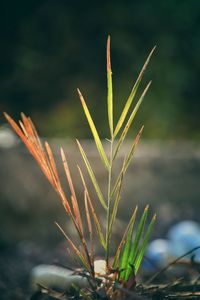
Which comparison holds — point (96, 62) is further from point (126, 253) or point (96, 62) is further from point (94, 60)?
point (126, 253)

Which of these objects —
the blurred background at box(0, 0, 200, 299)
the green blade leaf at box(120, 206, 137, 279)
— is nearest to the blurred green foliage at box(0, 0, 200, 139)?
the blurred background at box(0, 0, 200, 299)

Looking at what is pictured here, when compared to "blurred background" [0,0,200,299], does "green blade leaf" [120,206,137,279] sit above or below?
below

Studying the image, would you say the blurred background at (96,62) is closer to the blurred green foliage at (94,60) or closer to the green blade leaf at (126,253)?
the blurred green foliage at (94,60)

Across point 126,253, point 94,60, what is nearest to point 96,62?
point 94,60

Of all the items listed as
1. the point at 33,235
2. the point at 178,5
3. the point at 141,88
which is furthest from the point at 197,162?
the point at 178,5

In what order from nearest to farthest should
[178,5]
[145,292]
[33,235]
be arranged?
[145,292]
[33,235]
[178,5]

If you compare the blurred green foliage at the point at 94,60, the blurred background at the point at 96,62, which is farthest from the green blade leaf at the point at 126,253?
the blurred green foliage at the point at 94,60

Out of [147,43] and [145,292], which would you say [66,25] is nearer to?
[147,43]

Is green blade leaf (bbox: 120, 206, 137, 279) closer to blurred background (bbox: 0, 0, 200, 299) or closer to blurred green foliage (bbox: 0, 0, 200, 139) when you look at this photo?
blurred background (bbox: 0, 0, 200, 299)
